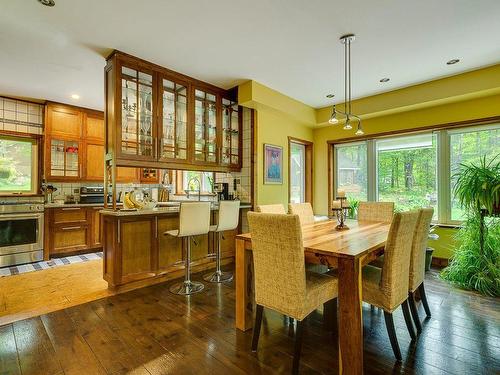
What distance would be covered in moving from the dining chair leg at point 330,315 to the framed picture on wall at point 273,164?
7.87 ft

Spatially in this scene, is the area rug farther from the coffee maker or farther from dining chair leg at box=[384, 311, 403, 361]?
dining chair leg at box=[384, 311, 403, 361]

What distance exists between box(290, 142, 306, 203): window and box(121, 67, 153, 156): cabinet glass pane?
2777mm

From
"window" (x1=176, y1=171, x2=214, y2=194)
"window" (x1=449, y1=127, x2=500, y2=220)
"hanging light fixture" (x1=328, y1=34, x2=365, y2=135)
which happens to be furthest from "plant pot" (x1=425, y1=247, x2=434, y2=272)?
"window" (x1=176, y1=171, x2=214, y2=194)

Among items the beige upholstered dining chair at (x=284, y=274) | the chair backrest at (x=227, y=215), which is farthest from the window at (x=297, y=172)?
the beige upholstered dining chair at (x=284, y=274)

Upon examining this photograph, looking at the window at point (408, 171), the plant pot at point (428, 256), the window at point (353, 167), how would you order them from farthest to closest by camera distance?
the window at point (353, 167)
the window at point (408, 171)
the plant pot at point (428, 256)

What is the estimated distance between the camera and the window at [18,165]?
4324mm

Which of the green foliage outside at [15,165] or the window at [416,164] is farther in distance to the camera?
the green foliage outside at [15,165]

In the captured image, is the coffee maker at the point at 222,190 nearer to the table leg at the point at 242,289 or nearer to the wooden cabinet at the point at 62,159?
the table leg at the point at 242,289

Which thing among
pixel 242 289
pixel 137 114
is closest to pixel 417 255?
pixel 242 289

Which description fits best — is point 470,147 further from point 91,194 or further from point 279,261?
point 91,194

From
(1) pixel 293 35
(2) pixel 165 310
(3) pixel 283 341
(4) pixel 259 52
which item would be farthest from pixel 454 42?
(2) pixel 165 310

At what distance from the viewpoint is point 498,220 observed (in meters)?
3.13

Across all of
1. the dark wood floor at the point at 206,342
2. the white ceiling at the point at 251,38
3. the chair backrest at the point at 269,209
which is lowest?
the dark wood floor at the point at 206,342

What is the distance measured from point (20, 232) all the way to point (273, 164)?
4005 mm
